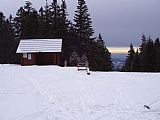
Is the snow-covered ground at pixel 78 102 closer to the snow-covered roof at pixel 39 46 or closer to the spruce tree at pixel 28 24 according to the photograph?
the snow-covered roof at pixel 39 46

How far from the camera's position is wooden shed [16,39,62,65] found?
143ft

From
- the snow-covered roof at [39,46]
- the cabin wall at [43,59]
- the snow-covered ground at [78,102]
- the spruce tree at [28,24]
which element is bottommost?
the snow-covered ground at [78,102]

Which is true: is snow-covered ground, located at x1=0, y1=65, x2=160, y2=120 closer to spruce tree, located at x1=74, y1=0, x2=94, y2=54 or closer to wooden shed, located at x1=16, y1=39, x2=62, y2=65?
wooden shed, located at x1=16, y1=39, x2=62, y2=65

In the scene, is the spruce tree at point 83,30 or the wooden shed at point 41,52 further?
the spruce tree at point 83,30

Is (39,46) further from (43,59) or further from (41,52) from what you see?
(43,59)

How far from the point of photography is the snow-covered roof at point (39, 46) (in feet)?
144

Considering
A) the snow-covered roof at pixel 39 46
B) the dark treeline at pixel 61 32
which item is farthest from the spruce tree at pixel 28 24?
the snow-covered roof at pixel 39 46

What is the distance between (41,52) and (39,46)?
46.6 inches

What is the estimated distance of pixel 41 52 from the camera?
44.1 m

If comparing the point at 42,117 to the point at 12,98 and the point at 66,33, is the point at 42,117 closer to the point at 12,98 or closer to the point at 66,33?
the point at 12,98

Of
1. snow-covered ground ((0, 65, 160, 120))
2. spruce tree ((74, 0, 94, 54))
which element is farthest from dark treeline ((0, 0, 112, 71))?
snow-covered ground ((0, 65, 160, 120))

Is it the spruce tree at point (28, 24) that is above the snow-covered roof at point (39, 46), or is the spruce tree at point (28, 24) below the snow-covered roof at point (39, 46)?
above

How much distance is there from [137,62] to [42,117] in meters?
66.7

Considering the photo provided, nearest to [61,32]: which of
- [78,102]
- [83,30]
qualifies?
[83,30]
